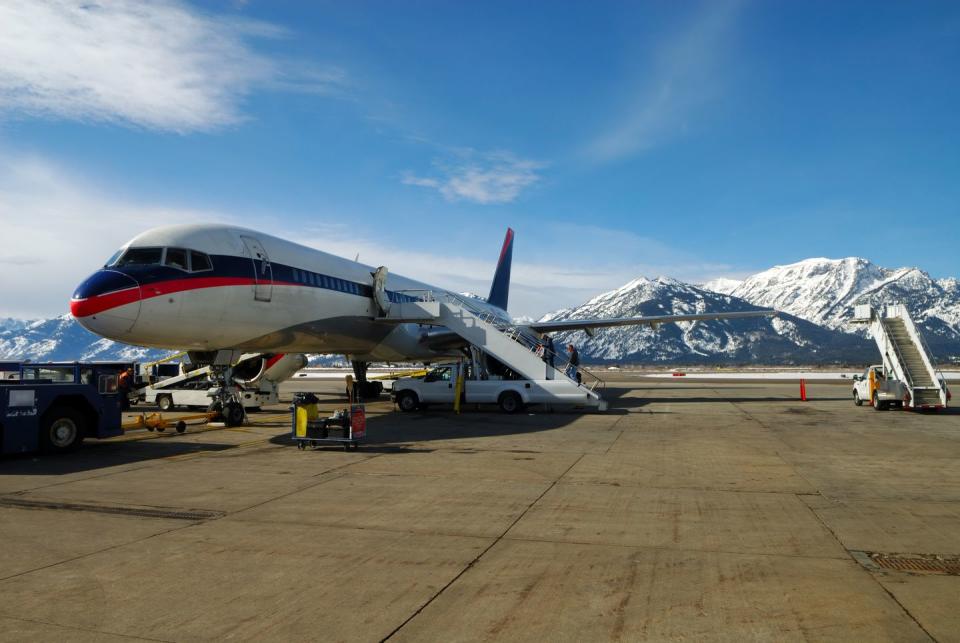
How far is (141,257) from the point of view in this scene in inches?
574

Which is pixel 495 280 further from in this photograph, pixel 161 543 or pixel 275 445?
pixel 161 543

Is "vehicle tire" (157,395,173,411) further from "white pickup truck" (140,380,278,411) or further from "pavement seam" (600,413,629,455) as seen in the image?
"pavement seam" (600,413,629,455)

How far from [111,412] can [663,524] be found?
11.3m

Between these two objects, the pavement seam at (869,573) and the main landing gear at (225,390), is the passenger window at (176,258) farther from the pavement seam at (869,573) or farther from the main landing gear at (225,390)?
the pavement seam at (869,573)

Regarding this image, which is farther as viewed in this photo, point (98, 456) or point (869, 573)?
point (98, 456)

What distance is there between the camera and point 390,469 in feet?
35.5

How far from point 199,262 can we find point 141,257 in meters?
1.22

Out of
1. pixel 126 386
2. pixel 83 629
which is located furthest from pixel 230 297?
pixel 126 386

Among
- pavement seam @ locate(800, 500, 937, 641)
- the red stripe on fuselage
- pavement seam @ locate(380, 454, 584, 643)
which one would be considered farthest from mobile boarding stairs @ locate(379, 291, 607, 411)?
pavement seam @ locate(800, 500, 937, 641)

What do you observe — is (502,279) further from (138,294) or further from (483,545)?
(483,545)

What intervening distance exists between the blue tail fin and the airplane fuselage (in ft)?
67.7

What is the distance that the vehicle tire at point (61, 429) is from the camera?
40.6 feet

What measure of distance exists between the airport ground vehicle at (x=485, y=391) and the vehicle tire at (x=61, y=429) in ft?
35.8

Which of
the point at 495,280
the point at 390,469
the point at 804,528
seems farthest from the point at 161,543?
the point at 495,280
